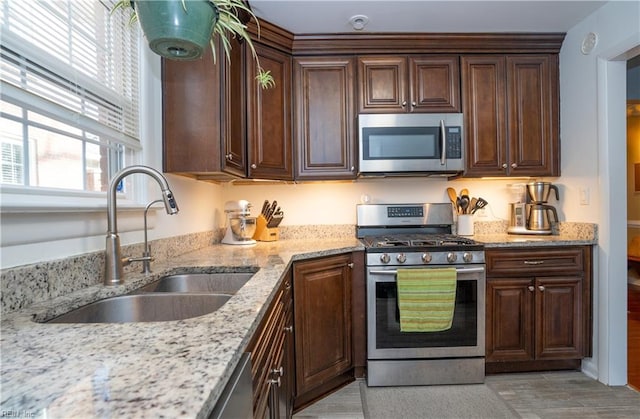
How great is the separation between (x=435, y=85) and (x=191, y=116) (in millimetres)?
1725

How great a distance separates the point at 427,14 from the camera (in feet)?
6.81

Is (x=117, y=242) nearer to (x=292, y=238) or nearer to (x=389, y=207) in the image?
(x=292, y=238)

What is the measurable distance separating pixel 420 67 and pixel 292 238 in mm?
1628

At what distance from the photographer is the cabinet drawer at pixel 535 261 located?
214cm

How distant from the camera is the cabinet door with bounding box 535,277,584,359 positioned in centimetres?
215

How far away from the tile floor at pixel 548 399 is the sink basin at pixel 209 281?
0.93 m

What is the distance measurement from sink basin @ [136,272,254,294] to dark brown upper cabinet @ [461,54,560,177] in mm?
1838

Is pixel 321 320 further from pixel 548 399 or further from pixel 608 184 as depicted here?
pixel 608 184

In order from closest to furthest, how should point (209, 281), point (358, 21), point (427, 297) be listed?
point (209, 281) < point (427, 297) < point (358, 21)

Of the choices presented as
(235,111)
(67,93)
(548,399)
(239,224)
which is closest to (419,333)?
(548,399)

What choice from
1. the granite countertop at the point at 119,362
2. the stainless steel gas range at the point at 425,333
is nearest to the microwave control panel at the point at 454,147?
the stainless steel gas range at the point at 425,333

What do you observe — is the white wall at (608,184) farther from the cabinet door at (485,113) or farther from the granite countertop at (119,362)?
the granite countertop at (119,362)

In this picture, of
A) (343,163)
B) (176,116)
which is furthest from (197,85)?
(343,163)

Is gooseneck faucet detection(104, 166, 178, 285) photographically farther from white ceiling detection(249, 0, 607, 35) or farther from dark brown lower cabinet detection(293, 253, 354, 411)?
white ceiling detection(249, 0, 607, 35)
